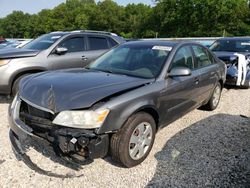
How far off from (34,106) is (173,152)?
2.00 metres

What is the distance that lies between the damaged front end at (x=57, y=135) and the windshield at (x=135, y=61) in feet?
4.23

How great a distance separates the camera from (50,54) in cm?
645

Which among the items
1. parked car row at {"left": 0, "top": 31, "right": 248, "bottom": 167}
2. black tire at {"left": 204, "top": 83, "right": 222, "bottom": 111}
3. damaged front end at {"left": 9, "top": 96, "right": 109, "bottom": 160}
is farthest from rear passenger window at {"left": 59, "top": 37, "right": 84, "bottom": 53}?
damaged front end at {"left": 9, "top": 96, "right": 109, "bottom": 160}

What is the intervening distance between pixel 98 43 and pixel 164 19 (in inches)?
1702

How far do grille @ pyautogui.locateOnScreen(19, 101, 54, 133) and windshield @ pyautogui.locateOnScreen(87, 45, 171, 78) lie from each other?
4.32 feet

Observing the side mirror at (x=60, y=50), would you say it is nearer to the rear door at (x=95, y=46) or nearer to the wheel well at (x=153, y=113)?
the rear door at (x=95, y=46)

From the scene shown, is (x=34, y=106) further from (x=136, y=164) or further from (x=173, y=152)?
(x=173, y=152)

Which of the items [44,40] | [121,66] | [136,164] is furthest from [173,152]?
[44,40]

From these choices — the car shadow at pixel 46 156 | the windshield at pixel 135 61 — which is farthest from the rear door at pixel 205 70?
the car shadow at pixel 46 156

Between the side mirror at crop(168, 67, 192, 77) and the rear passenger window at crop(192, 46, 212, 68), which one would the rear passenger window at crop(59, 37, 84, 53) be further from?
the side mirror at crop(168, 67, 192, 77)

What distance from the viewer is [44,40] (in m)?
6.99

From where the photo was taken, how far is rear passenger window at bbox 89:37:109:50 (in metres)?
7.40

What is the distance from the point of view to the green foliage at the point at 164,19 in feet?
140

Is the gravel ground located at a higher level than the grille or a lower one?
lower
